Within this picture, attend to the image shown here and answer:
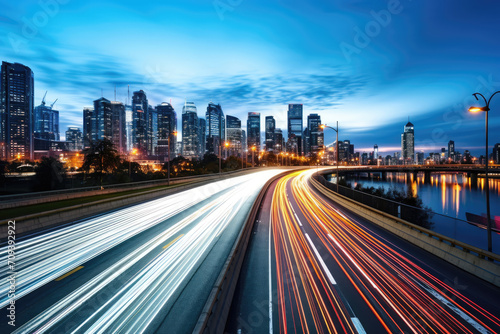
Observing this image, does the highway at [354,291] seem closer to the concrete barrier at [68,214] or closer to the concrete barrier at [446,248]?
the concrete barrier at [446,248]

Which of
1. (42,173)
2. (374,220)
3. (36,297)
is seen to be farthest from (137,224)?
(42,173)

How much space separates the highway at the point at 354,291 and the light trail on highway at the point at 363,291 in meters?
0.03

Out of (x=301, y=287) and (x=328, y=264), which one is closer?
(x=301, y=287)

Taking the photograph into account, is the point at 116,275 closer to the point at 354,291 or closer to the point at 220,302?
the point at 220,302

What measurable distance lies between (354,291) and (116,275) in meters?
9.02

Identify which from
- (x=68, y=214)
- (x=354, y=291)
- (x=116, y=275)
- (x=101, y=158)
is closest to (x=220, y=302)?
(x=354, y=291)

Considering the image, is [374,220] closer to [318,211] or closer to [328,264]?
[318,211]

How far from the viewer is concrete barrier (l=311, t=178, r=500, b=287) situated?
9.78 metres

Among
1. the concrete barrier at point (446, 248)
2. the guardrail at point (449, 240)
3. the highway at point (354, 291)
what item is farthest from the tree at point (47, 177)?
the guardrail at point (449, 240)

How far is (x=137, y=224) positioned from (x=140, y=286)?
965 cm

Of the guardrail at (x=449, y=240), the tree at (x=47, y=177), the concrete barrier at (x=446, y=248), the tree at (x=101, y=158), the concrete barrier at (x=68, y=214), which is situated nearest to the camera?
the concrete barrier at (x=446, y=248)

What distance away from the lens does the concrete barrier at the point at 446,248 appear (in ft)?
32.1

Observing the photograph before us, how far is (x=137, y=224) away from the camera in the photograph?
1783cm

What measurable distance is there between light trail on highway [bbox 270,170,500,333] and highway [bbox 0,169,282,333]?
121 inches
